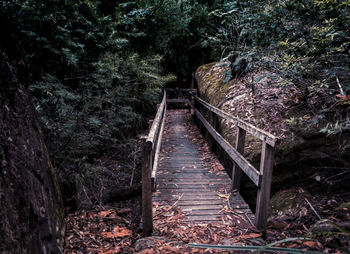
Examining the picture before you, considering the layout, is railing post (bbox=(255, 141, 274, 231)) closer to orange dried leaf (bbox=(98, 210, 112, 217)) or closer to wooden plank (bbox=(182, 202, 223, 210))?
wooden plank (bbox=(182, 202, 223, 210))

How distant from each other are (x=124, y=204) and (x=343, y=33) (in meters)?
5.20

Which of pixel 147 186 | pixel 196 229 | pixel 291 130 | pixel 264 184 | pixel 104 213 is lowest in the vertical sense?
pixel 104 213

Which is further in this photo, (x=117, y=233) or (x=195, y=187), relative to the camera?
(x=195, y=187)

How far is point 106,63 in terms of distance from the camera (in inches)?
255

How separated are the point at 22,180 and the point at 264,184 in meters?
2.82

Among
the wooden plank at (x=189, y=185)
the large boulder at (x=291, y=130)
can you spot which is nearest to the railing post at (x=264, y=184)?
the large boulder at (x=291, y=130)

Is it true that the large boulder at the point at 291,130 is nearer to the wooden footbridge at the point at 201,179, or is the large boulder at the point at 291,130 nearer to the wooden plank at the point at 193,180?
the wooden footbridge at the point at 201,179

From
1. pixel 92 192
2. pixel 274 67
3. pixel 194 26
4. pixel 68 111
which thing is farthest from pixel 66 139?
pixel 194 26

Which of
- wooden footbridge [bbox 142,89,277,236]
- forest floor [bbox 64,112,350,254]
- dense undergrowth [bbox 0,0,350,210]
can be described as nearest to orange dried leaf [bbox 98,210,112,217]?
forest floor [bbox 64,112,350,254]

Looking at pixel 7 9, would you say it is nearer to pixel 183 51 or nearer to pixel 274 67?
pixel 274 67

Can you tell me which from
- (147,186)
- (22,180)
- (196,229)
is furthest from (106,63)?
(196,229)

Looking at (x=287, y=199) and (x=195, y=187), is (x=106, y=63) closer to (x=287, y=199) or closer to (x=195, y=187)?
(x=195, y=187)

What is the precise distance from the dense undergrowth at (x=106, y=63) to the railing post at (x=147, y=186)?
6.35 feet

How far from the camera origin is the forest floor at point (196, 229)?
2.74 meters
